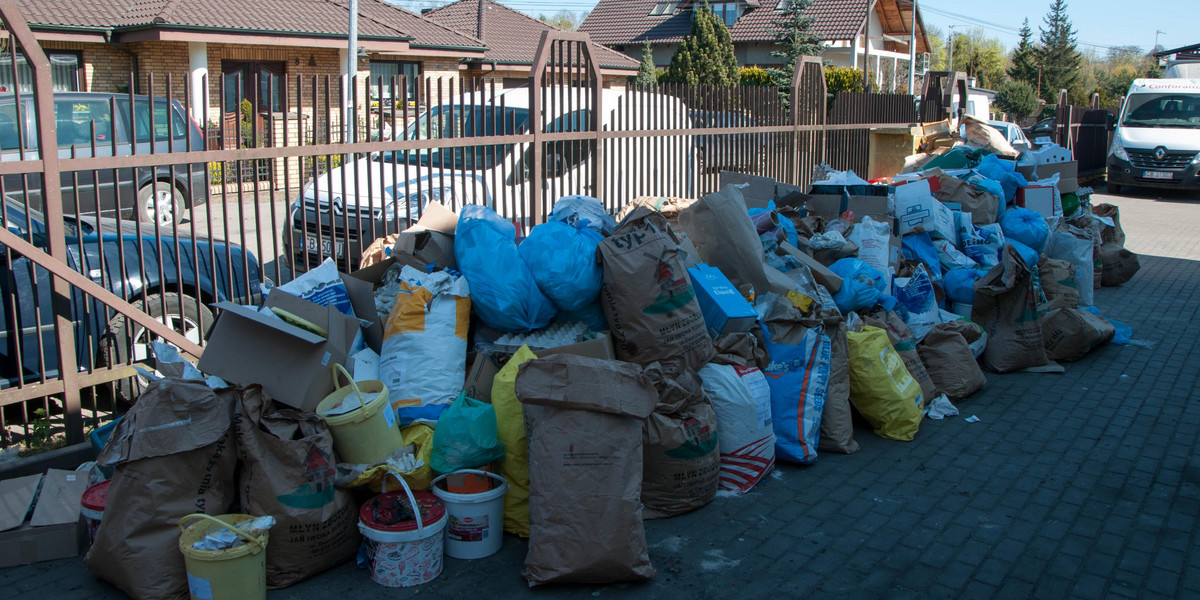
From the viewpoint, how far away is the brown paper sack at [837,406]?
4789 millimetres

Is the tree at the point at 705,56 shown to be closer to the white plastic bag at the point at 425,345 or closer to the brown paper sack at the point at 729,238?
the brown paper sack at the point at 729,238

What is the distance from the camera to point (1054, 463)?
4.69m

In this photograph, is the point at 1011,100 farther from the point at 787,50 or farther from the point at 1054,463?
the point at 1054,463

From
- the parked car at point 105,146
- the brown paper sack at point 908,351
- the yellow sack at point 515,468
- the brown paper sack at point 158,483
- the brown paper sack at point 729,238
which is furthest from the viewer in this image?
the brown paper sack at point 729,238

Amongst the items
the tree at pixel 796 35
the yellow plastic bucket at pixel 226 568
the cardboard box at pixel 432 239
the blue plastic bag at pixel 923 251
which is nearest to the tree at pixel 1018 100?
the tree at pixel 796 35

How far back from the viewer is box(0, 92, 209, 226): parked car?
14.8 ft

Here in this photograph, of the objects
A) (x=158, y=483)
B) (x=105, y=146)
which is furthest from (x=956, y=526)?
(x=105, y=146)

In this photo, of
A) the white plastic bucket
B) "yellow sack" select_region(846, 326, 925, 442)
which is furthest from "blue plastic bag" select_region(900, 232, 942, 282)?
the white plastic bucket

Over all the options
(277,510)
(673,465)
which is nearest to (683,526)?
(673,465)

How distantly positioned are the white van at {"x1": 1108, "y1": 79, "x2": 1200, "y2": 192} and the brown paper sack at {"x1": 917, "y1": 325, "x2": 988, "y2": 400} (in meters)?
16.5

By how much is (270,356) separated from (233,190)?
6.41 ft

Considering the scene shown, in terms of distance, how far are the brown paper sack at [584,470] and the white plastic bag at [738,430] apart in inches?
33.1

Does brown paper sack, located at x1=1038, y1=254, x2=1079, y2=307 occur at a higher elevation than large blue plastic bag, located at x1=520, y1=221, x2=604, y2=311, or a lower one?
lower

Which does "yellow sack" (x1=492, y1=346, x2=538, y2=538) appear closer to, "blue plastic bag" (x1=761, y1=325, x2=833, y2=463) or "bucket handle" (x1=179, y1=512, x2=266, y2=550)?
"bucket handle" (x1=179, y1=512, x2=266, y2=550)
